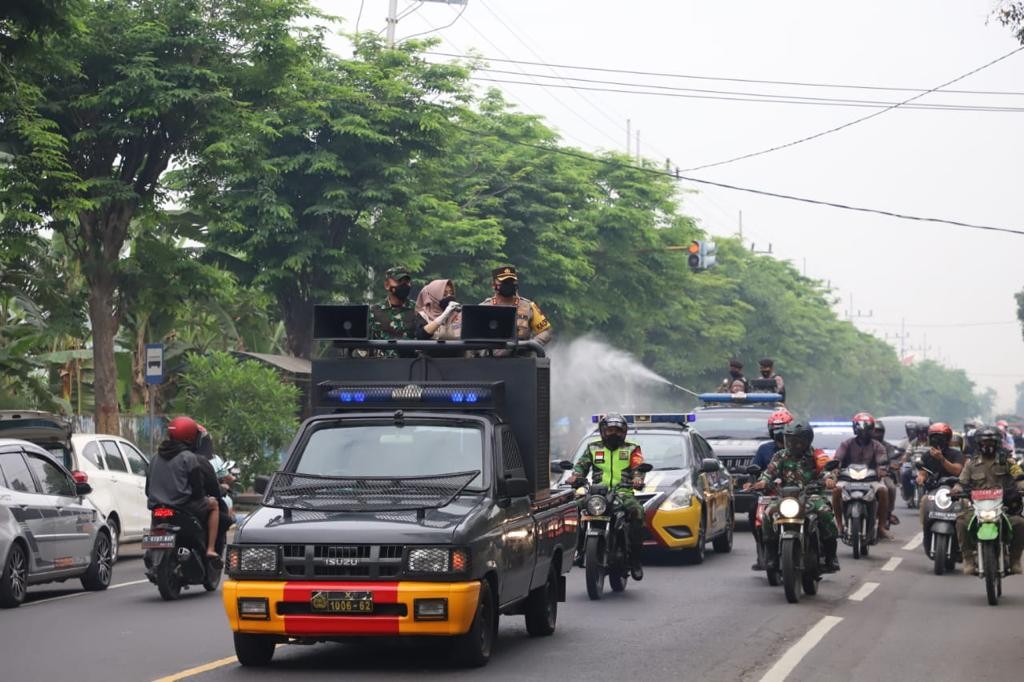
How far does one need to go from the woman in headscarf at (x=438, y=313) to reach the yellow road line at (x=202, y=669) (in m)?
3.20

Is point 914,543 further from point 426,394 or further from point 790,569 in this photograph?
point 426,394

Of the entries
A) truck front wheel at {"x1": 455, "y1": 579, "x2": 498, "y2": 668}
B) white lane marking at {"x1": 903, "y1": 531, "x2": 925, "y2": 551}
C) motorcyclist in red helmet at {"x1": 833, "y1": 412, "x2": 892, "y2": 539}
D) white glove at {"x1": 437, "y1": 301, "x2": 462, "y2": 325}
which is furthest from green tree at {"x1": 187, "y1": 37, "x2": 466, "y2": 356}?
truck front wheel at {"x1": 455, "y1": 579, "x2": 498, "y2": 668}

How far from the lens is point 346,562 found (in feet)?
33.3

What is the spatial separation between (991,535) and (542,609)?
193 inches

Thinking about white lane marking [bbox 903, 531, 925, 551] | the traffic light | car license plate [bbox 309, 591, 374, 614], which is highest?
the traffic light

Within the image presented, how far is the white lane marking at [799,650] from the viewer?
10758 mm

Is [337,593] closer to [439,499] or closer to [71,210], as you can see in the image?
[439,499]

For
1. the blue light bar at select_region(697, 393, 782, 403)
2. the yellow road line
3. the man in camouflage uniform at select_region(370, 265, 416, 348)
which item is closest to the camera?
the yellow road line

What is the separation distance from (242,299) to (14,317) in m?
5.92

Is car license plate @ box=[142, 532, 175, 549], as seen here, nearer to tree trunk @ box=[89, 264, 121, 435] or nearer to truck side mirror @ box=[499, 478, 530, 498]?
truck side mirror @ box=[499, 478, 530, 498]

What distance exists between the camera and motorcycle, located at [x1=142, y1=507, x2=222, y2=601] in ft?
52.0

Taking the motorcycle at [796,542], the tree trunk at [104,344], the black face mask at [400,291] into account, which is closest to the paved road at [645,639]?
the motorcycle at [796,542]

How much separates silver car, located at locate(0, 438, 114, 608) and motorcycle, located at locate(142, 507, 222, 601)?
1.16 metres

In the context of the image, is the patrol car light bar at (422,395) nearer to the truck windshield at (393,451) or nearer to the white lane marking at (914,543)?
the truck windshield at (393,451)
